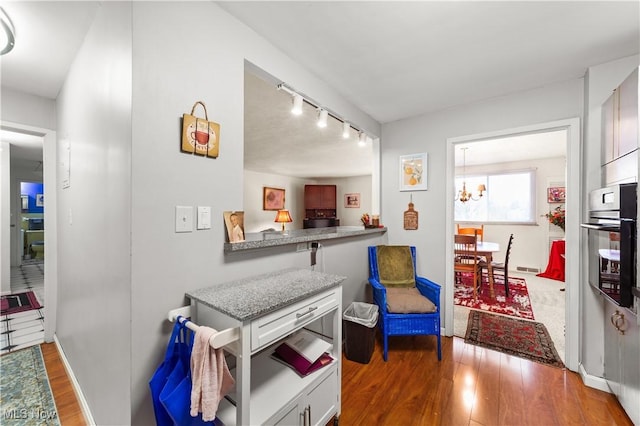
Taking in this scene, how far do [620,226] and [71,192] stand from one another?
11.8 feet

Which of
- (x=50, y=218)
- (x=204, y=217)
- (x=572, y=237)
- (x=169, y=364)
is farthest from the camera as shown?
(x=50, y=218)

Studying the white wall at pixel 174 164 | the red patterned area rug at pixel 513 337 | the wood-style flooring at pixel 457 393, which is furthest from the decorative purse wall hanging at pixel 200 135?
the red patterned area rug at pixel 513 337

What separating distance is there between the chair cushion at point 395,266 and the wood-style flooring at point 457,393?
66cm

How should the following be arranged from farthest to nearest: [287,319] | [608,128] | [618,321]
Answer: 1. [608,128]
2. [618,321]
3. [287,319]

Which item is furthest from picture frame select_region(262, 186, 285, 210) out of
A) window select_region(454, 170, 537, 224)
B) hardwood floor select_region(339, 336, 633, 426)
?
hardwood floor select_region(339, 336, 633, 426)

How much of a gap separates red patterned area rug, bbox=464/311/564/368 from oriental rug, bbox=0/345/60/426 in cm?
333

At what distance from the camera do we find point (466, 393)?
1.79m

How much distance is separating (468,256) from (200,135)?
4107 mm

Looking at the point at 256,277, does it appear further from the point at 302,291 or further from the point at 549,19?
the point at 549,19

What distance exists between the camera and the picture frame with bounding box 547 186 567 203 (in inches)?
190

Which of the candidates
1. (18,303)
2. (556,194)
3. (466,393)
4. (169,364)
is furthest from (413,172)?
(18,303)

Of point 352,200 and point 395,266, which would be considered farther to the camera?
point 352,200

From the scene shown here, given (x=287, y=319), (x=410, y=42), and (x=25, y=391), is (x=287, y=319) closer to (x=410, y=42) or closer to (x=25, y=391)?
(x=410, y=42)

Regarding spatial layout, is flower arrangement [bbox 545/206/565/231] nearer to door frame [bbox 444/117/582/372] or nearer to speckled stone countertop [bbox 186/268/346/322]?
door frame [bbox 444/117/582/372]
